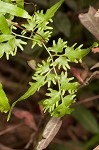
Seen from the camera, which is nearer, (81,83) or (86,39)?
(81,83)

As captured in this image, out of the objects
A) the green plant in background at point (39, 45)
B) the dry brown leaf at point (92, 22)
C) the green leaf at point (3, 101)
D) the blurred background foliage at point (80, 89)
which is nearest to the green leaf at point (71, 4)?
the blurred background foliage at point (80, 89)

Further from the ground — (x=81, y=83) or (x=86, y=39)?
(x=81, y=83)

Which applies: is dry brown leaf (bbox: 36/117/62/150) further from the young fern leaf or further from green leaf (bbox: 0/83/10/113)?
the young fern leaf

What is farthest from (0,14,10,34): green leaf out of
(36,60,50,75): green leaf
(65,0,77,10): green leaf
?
(65,0,77,10): green leaf

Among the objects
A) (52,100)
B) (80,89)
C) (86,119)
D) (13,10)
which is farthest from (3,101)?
(86,119)

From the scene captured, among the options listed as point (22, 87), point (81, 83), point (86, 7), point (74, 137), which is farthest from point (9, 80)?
point (81, 83)

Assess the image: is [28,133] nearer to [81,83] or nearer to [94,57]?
[94,57]

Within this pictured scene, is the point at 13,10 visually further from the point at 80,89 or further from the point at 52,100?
the point at 80,89

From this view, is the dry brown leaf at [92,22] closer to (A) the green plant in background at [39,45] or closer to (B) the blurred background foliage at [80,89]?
→ (A) the green plant in background at [39,45]
